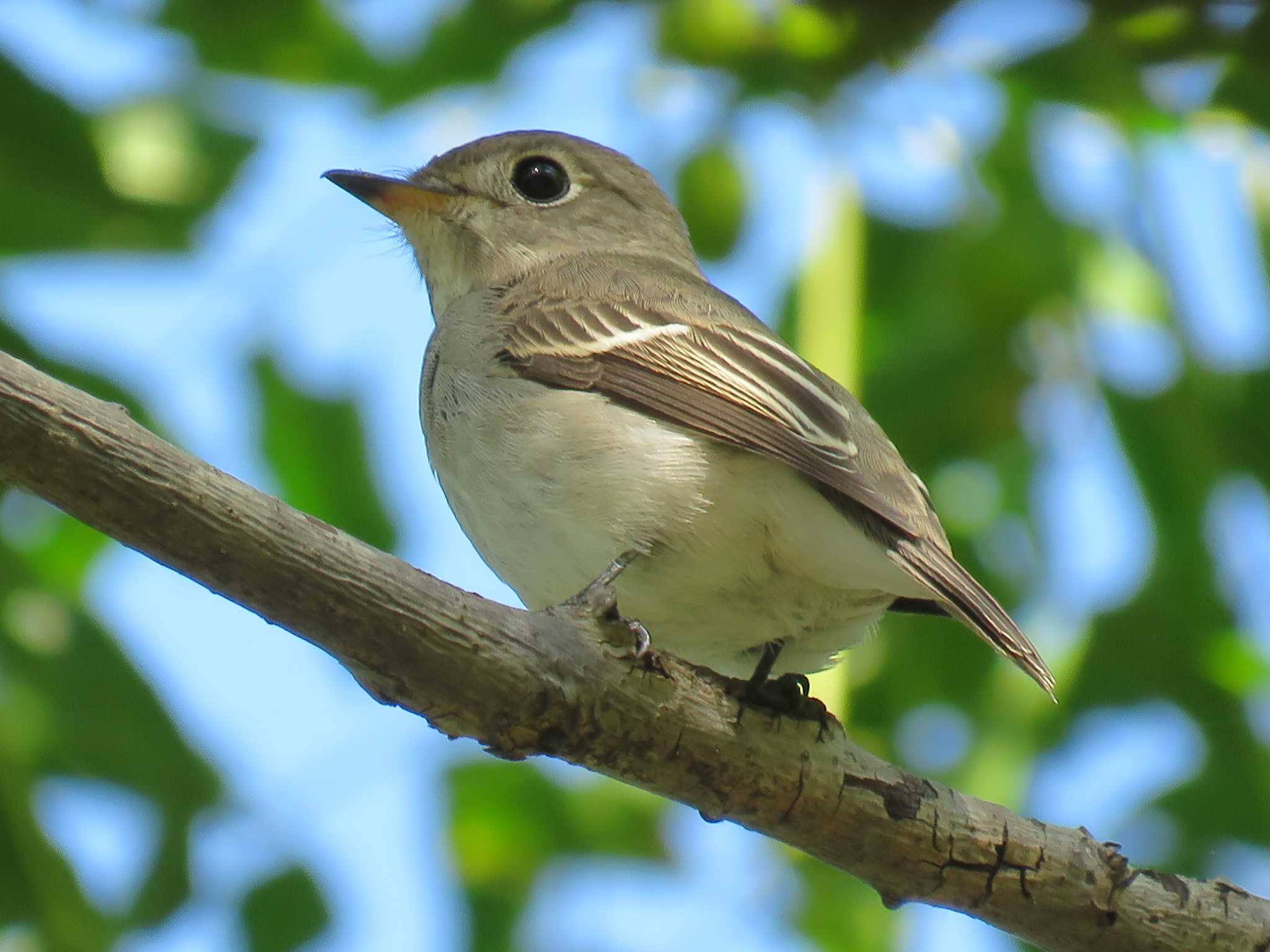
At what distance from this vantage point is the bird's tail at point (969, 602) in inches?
151

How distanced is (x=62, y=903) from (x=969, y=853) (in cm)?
217

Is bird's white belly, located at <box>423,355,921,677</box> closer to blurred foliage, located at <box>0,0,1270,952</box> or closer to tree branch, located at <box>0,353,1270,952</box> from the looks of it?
blurred foliage, located at <box>0,0,1270,952</box>

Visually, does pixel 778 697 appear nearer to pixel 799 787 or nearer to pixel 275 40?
pixel 799 787

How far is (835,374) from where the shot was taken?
457cm

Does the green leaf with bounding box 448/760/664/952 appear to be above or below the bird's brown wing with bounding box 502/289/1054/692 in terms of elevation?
below

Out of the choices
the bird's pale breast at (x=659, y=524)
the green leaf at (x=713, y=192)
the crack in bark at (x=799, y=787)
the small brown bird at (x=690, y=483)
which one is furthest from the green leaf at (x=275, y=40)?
the crack in bark at (x=799, y=787)

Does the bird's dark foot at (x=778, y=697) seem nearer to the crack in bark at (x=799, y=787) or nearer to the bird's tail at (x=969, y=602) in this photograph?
the crack in bark at (x=799, y=787)

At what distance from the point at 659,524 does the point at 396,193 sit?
7.13ft

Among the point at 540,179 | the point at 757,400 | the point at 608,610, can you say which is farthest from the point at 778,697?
the point at 540,179

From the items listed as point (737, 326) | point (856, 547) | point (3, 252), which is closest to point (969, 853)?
point (856, 547)

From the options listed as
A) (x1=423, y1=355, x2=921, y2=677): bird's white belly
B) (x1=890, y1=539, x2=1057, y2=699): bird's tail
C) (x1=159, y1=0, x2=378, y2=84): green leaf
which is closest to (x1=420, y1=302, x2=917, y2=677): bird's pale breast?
(x1=423, y1=355, x2=921, y2=677): bird's white belly

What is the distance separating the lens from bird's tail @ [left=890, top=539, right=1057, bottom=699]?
12.6 ft

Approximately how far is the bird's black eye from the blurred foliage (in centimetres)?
90

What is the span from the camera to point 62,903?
3.78 m
